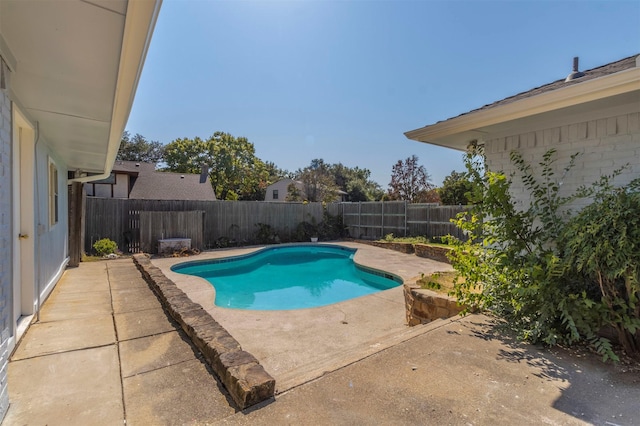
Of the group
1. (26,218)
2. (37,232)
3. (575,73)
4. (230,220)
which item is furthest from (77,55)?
(230,220)

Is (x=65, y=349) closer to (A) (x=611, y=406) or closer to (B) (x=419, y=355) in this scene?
(B) (x=419, y=355)

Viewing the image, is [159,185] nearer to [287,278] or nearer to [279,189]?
[287,278]

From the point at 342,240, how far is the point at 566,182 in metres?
12.1

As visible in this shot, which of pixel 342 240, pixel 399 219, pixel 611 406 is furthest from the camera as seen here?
pixel 342 240

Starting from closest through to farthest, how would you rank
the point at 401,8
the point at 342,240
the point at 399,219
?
the point at 401,8 < the point at 399,219 < the point at 342,240

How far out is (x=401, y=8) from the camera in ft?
22.8

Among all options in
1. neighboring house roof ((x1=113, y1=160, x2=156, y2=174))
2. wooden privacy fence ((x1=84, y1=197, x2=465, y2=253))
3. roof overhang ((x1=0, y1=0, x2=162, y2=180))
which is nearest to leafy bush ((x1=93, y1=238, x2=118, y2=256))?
wooden privacy fence ((x1=84, y1=197, x2=465, y2=253))

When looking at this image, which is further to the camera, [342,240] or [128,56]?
[342,240]

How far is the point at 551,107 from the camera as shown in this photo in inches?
121

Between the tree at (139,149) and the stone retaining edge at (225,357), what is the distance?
1406 inches

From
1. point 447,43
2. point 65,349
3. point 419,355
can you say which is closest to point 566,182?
point 419,355

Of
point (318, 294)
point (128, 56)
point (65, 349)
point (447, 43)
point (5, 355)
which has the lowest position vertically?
point (318, 294)

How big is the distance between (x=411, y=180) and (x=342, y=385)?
21.0 meters

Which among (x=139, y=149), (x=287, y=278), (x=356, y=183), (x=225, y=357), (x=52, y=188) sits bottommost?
(x=287, y=278)
